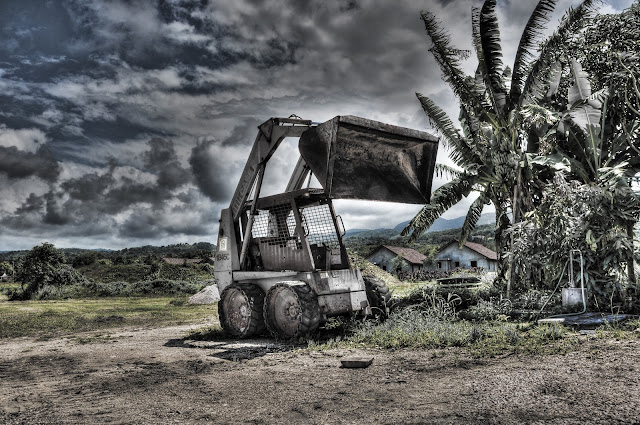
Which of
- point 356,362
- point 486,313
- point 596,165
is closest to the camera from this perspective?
point 356,362

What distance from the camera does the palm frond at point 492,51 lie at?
13.0 m

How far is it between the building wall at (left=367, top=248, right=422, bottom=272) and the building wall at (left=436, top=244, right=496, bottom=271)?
2164mm

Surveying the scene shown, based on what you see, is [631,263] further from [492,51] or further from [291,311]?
[492,51]

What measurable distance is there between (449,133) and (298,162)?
732 cm

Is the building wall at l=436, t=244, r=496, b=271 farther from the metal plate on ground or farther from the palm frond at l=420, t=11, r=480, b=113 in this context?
the metal plate on ground

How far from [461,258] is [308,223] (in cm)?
3409

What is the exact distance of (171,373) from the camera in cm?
566

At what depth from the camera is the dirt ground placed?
361cm

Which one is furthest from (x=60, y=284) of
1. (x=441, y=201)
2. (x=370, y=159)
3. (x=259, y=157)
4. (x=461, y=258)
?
(x=461, y=258)

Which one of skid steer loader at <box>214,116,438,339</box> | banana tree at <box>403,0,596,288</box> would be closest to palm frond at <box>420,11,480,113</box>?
banana tree at <box>403,0,596,288</box>

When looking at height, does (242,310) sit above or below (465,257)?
below

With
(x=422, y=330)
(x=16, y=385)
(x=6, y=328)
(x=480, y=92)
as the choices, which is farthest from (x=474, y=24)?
(x=6, y=328)

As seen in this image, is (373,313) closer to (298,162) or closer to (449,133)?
(298,162)

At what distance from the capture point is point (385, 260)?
41469 millimetres
